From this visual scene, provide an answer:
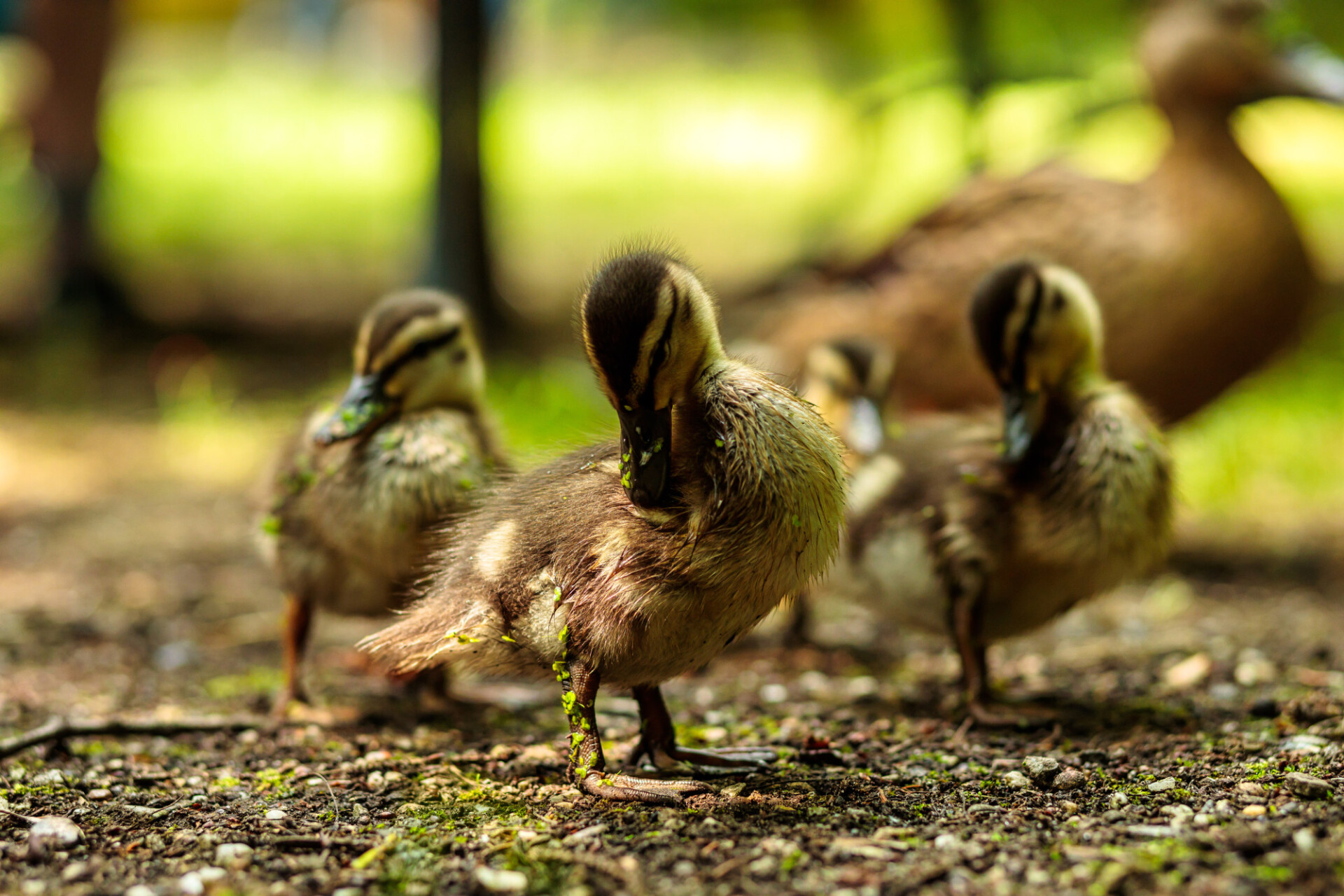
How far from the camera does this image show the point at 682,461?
308cm

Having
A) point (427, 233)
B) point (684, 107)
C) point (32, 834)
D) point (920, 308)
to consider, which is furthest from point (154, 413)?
point (684, 107)

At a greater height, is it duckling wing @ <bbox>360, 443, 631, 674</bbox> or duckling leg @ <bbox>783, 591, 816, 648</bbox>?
duckling wing @ <bbox>360, 443, 631, 674</bbox>

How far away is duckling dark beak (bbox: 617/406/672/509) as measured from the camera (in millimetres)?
2961

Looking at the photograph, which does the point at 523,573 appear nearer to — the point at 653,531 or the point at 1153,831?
the point at 653,531

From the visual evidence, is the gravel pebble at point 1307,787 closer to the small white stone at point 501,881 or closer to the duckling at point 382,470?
the small white stone at point 501,881

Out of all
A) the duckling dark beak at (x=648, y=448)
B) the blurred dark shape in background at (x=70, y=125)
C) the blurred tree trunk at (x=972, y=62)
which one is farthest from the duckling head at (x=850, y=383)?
the blurred dark shape in background at (x=70, y=125)

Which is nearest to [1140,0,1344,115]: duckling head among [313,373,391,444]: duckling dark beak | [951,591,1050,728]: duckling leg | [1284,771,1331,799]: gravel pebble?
[951,591,1050,728]: duckling leg

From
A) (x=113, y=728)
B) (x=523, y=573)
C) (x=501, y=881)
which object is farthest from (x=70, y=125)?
(x=501, y=881)

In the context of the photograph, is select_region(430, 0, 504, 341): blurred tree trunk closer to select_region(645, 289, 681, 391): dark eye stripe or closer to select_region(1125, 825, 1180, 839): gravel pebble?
select_region(645, 289, 681, 391): dark eye stripe

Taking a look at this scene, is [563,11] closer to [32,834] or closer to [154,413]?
[154,413]

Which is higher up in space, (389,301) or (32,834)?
(389,301)

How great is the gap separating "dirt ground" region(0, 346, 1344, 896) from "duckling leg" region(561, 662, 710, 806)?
0.06 m

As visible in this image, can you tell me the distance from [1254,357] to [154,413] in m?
7.42

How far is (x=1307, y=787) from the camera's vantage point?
3010 millimetres
